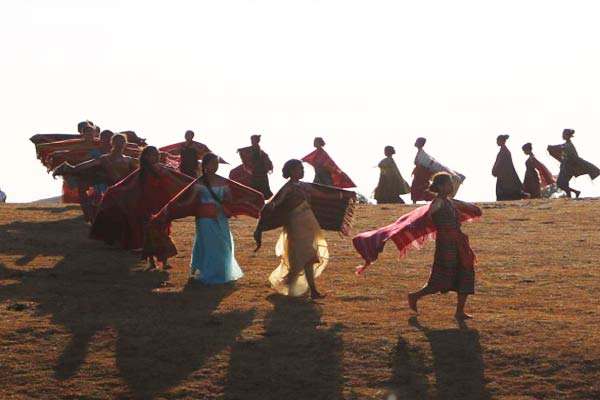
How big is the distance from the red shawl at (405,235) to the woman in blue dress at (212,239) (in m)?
2.43

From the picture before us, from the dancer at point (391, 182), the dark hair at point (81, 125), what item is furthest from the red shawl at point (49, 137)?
the dancer at point (391, 182)

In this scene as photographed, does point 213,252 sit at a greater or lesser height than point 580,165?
lesser

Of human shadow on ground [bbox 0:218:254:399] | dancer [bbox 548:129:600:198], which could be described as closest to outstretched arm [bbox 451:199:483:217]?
human shadow on ground [bbox 0:218:254:399]

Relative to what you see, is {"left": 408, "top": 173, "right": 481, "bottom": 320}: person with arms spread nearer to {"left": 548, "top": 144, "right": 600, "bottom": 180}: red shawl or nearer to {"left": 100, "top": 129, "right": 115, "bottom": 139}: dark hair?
{"left": 100, "top": 129, "right": 115, "bottom": 139}: dark hair

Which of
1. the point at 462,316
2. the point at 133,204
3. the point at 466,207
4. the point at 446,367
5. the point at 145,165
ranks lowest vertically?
the point at 446,367

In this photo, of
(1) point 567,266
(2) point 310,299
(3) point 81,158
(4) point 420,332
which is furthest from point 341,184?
(4) point 420,332

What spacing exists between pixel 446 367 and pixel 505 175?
19.8 m

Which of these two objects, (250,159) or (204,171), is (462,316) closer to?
(204,171)

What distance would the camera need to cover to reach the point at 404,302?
17.5 metres

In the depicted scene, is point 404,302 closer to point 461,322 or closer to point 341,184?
point 461,322

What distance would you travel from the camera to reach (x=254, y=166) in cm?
3200

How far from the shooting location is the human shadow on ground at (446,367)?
1388 cm

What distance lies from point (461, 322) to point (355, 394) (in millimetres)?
2537

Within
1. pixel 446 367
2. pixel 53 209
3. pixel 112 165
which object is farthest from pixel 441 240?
pixel 53 209
